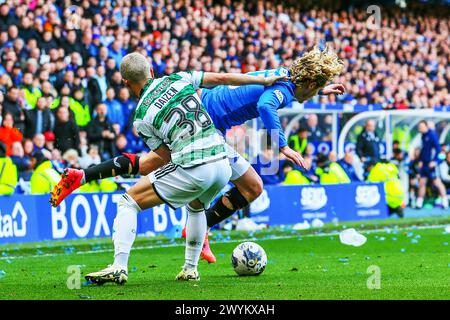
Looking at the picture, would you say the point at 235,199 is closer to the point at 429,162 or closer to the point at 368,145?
the point at 368,145

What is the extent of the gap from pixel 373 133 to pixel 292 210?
4394 millimetres

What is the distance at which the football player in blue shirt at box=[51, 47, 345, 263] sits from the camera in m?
8.46

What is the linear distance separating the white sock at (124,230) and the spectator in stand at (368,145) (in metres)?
14.3

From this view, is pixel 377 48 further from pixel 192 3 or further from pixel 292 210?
pixel 292 210

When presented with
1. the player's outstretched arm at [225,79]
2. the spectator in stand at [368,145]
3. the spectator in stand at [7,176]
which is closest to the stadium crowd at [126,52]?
the spectator in stand at [7,176]

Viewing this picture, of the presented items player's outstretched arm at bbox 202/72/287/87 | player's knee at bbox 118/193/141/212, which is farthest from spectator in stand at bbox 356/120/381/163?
player's knee at bbox 118/193/141/212

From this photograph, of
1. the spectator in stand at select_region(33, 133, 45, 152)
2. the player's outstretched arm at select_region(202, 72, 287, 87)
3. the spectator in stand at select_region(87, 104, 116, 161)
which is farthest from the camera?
the spectator in stand at select_region(87, 104, 116, 161)

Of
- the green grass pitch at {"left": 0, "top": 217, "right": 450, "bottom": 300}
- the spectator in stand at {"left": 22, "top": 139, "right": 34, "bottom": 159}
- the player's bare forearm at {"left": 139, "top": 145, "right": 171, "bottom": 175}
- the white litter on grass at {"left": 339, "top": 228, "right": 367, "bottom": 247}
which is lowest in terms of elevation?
the green grass pitch at {"left": 0, "top": 217, "right": 450, "bottom": 300}

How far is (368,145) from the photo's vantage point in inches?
858

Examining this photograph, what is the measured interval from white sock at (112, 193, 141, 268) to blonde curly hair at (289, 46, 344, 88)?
2.19 metres

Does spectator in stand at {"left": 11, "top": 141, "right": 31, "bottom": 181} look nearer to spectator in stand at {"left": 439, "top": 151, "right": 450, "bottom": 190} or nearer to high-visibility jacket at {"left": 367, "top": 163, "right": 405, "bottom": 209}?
high-visibility jacket at {"left": 367, "top": 163, "right": 405, "bottom": 209}

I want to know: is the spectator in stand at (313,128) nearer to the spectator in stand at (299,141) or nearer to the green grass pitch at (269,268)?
the spectator in stand at (299,141)

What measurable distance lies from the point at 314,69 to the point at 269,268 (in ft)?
7.54
